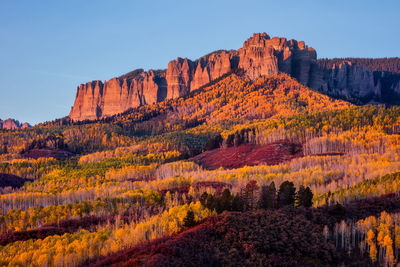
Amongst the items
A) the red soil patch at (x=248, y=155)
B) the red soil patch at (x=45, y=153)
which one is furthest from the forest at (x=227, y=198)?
the red soil patch at (x=45, y=153)

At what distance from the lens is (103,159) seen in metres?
170

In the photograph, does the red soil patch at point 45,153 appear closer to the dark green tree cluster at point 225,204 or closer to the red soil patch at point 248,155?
the red soil patch at point 248,155

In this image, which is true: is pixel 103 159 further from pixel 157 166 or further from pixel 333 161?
pixel 333 161

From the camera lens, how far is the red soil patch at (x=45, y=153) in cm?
18250

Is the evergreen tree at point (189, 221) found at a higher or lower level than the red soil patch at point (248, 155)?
lower

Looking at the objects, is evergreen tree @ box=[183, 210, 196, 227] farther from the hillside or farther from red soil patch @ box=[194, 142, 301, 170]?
red soil patch @ box=[194, 142, 301, 170]

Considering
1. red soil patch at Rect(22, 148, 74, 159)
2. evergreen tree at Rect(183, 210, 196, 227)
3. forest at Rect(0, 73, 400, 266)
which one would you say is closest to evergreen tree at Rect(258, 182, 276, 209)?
forest at Rect(0, 73, 400, 266)

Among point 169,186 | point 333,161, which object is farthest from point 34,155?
point 333,161

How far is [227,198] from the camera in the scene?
6009 centimetres

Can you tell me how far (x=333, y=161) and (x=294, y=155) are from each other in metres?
18.1

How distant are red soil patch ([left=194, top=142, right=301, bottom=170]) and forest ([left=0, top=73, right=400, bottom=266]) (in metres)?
0.57

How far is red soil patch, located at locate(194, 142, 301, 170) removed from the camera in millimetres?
126438

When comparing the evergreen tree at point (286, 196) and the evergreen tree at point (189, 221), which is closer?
the evergreen tree at point (189, 221)

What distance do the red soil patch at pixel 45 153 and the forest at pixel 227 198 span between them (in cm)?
76
